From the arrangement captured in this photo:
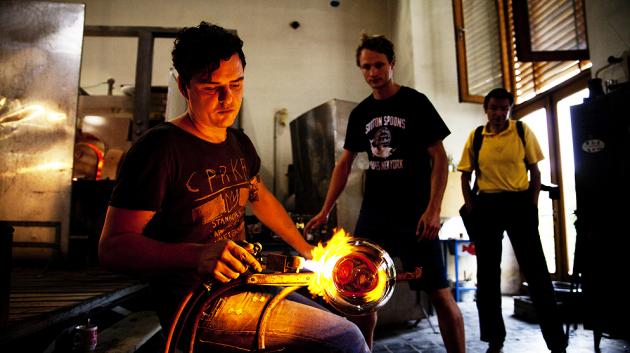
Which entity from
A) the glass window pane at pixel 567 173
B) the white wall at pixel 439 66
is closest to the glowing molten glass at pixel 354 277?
the glass window pane at pixel 567 173

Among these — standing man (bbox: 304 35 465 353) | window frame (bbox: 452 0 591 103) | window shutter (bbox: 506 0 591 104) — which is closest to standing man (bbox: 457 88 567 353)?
standing man (bbox: 304 35 465 353)

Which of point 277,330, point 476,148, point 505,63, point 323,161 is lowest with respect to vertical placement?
point 277,330

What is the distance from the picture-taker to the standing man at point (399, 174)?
2148 mm

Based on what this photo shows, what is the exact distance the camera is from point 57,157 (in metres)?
3.70

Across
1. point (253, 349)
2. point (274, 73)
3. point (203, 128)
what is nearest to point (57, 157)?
point (203, 128)

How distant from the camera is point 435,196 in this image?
2199mm

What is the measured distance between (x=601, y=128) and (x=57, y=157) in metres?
4.83

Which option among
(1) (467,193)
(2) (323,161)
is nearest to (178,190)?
(1) (467,193)

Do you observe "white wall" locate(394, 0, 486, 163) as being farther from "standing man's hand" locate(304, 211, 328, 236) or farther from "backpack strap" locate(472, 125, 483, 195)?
"standing man's hand" locate(304, 211, 328, 236)

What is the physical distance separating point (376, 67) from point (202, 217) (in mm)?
1560

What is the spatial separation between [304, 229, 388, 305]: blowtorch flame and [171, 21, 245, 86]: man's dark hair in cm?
74

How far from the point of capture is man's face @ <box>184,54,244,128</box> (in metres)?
1.31

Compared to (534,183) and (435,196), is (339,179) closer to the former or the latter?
(435,196)

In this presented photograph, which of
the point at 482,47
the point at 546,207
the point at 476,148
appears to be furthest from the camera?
the point at 482,47
